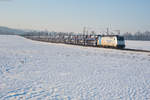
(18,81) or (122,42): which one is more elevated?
(122,42)

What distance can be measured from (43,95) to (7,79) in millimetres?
3157

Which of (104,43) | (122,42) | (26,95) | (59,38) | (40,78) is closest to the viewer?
(26,95)

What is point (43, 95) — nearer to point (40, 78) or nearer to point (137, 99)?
point (40, 78)

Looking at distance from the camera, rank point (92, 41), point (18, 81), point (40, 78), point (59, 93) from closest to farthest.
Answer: point (59, 93) → point (18, 81) → point (40, 78) → point (92, 41)

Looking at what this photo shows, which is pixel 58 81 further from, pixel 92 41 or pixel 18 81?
pixel 92 41

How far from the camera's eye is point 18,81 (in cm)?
830

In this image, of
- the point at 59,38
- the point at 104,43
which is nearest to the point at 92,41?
the point at 104,43

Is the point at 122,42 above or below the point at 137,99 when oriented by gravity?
above

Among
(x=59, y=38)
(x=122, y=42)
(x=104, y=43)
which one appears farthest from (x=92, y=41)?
(x=59, y=38)

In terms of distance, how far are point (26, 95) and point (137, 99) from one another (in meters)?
4.50

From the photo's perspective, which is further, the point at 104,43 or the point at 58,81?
the point at 104,43

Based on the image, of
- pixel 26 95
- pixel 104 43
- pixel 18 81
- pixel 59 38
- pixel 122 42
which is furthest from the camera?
pixel 59 38

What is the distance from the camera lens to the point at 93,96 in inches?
262

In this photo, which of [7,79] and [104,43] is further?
[104,43]
